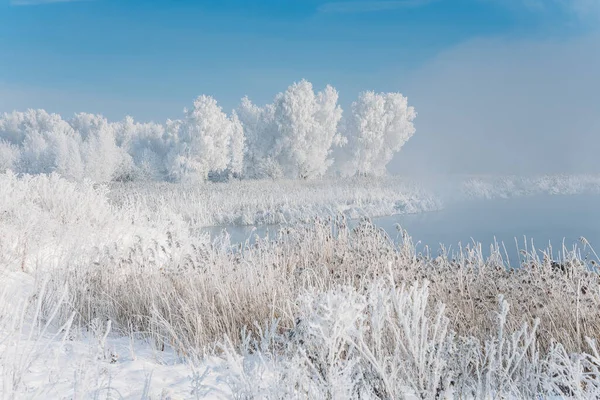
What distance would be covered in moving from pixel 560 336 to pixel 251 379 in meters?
2.48

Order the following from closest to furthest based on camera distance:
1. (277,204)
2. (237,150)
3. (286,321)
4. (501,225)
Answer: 1. (286,321)
2. (501,225)
3. (277,204)
4. (237,150)

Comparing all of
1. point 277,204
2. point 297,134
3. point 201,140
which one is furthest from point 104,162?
point 277,204

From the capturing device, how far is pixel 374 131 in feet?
148

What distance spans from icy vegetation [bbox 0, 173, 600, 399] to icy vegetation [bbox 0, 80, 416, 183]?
2605 centimetres

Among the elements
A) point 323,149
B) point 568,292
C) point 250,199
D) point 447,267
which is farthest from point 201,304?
point 323,149

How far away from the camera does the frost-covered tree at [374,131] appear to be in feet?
147

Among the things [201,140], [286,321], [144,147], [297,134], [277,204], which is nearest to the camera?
[286,321]

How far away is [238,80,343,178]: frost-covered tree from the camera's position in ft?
127

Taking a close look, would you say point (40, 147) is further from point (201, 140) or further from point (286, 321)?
point (286, 321)

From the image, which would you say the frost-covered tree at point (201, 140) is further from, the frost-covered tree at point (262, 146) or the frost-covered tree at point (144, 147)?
the frost-covered tree at point (144, 147)

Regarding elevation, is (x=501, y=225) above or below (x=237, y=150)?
below

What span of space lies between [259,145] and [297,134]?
4541mm

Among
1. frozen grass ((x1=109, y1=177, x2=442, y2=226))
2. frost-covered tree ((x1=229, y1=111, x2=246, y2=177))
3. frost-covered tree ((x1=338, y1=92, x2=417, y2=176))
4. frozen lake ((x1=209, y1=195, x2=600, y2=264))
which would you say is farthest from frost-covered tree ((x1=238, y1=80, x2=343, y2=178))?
frozen lake ((x1=209, y1=195, x2=600, y2=264))

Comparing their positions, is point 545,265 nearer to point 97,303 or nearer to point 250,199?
point 97,303
